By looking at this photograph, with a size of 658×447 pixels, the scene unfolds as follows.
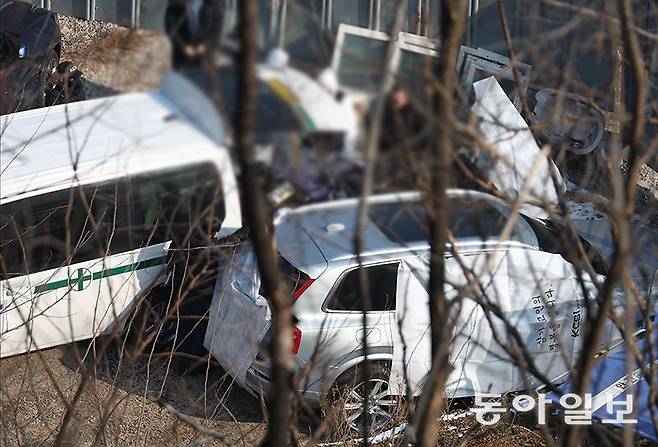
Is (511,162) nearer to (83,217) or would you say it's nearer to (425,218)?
(425,218)

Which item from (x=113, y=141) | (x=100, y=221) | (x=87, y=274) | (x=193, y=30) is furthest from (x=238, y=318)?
(x=193, y=30)

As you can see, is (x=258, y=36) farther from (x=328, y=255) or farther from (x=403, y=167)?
(x=328, y=255)

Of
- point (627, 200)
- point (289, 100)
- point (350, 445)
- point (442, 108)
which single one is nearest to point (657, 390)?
point (627, 200)

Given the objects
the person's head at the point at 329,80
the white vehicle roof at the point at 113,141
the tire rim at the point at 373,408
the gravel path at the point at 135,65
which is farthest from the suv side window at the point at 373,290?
the person's head at the point at 329,80

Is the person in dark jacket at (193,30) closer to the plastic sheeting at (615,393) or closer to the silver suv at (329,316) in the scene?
the silver suv at (329,316)

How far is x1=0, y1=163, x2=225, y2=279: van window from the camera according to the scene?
16.1ft

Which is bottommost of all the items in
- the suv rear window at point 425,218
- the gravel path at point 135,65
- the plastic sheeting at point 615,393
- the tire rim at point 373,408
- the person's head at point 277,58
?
the tire rim at point 373,408

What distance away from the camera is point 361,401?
559cm

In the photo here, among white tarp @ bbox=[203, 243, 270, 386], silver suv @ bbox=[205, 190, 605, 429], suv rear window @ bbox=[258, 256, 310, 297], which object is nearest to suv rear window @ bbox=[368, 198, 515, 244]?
silver suv @ bbox=[205, 190, 605, 429]

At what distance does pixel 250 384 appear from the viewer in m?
6.02

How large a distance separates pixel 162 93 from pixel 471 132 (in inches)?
29.8

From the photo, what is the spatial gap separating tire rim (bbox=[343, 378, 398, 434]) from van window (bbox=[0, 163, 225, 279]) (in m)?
1.42

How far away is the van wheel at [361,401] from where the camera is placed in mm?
5223

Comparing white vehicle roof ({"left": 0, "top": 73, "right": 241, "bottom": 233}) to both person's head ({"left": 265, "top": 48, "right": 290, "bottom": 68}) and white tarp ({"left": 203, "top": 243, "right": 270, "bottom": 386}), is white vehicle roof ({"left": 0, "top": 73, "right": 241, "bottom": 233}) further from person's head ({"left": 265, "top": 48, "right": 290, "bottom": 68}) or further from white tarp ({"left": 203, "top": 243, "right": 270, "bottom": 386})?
white tarp ({"left": 203, "top": 243, "right": 270, "bottom": 386})
